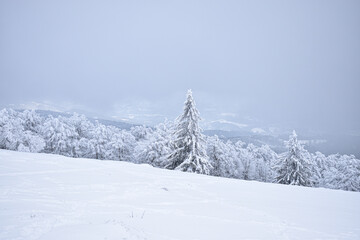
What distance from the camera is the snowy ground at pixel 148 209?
454 cm

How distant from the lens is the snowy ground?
4.54 meters

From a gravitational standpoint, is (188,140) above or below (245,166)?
above

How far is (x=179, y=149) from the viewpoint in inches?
886

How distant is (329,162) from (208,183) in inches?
2023

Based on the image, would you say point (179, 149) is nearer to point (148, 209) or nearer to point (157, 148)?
point (157, 148)

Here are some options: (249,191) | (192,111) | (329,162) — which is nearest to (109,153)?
(192,111)

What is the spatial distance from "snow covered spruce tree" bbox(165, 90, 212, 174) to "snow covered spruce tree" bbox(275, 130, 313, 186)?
41.9ft

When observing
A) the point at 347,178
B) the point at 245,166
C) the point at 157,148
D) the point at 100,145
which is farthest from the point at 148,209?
the point at 245,166

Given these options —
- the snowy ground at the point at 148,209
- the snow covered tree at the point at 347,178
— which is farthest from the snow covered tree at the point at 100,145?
the snow covered tree at the point at 347,178

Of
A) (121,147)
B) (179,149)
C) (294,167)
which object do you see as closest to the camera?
(179,149)

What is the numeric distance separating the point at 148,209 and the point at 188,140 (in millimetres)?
16303

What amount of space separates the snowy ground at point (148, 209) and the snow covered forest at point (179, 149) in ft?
40.0

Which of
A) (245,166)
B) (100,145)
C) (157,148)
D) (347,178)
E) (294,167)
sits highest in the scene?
(157,148)

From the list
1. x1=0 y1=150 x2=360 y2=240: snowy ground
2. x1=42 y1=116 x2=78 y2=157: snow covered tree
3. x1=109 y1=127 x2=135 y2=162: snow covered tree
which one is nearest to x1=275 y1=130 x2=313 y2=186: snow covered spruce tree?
x1=0 y1=150 x2=360 y2=240: snowy ground
